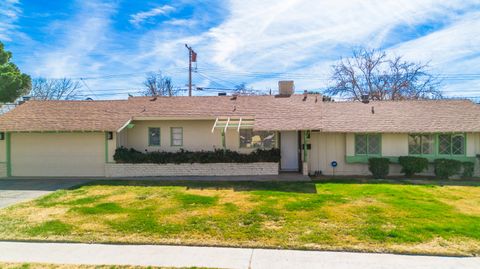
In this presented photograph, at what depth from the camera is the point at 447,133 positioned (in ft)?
50.8

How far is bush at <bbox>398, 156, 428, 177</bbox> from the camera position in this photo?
1496 centimetres

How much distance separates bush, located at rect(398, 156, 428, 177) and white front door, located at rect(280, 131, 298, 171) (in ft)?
18.0

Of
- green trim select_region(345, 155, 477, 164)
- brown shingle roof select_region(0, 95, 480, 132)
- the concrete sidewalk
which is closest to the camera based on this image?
the concrete sidewalk

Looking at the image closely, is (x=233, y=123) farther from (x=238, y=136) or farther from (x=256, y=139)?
(x=256, y=139)

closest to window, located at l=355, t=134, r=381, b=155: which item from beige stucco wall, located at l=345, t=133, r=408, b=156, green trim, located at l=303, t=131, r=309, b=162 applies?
beige stucco wall, located at l=345, t=133, r=408, b=156

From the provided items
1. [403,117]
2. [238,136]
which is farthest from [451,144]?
[238,136]

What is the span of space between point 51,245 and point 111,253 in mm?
1538

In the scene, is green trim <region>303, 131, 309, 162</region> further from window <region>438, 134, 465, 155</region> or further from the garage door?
the garage door

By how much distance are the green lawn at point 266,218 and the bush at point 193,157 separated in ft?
12.2

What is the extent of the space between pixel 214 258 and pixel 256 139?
1167 cm

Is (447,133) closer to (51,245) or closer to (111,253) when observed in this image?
(111,253)

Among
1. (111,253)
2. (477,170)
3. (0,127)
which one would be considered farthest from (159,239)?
(477,170)

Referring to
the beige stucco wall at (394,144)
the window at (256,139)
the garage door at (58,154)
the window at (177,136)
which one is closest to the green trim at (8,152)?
the garage door at (58,154)

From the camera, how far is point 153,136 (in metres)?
17.4
